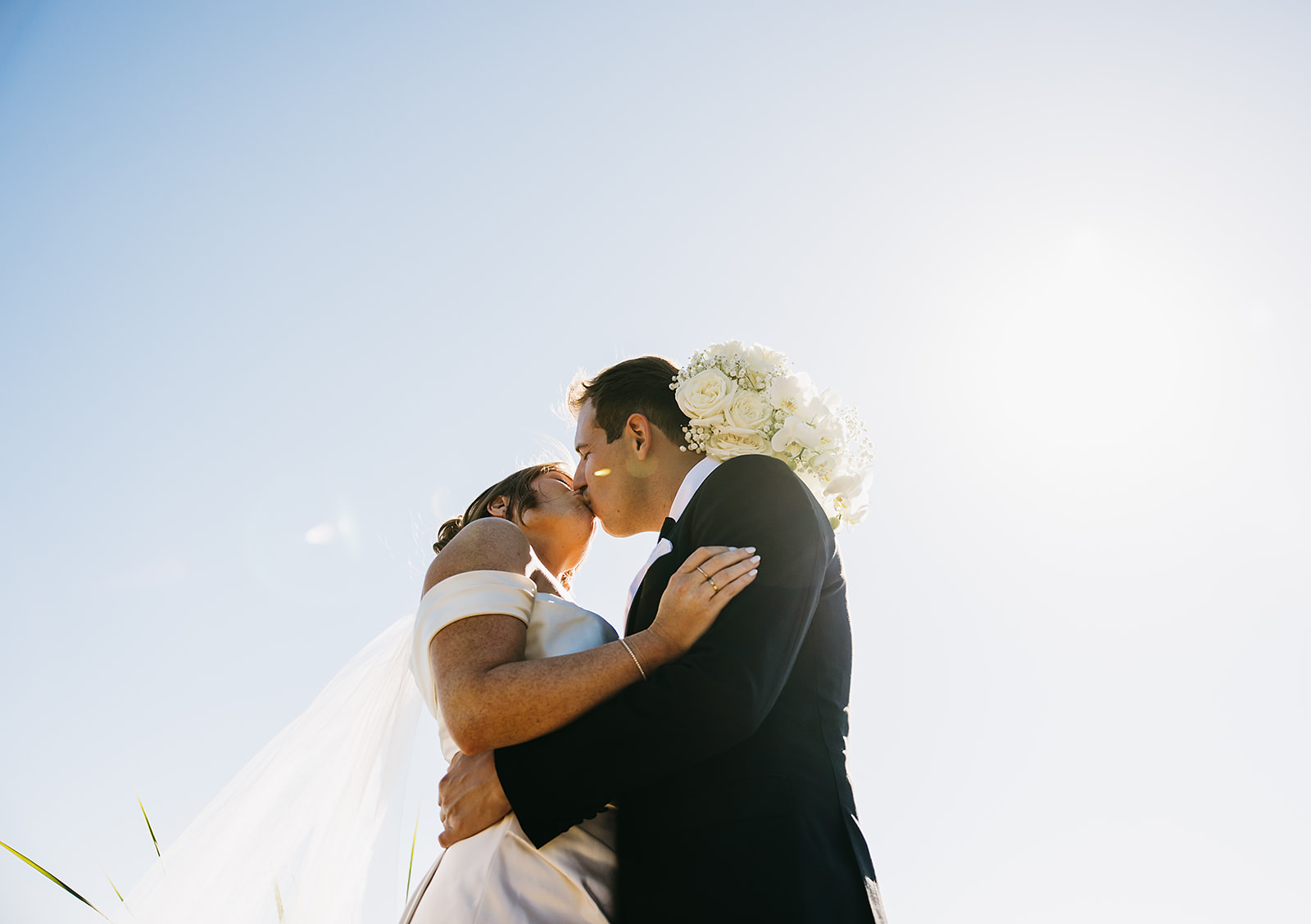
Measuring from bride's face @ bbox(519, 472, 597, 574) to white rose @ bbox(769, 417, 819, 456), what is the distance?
142cm

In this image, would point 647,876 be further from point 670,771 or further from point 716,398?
point 716,398

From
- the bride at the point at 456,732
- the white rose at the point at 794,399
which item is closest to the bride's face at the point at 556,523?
the bride at the point at 456,732

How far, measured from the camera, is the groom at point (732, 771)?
2395 millimetres

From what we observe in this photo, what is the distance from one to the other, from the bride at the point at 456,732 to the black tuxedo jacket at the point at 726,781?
0.51 ft

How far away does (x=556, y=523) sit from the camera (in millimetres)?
4738

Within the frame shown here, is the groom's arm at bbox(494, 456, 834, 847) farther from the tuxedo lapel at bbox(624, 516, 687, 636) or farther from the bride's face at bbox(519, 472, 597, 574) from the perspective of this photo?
the bride's face at bbox(519, 472, 597, 574)

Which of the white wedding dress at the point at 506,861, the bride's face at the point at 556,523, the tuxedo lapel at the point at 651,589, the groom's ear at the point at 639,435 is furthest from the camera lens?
the bride's face at the point at 556,523

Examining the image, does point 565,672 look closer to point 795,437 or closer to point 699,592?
point 699,592

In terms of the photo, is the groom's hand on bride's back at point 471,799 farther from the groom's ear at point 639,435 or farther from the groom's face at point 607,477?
the groom's ear at point 639,435

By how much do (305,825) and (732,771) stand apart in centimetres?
288

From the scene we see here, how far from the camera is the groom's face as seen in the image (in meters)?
4.43

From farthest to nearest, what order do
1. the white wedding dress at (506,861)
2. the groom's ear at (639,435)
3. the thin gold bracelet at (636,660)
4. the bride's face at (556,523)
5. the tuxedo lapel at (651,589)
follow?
the bride's face at (556,523) < the groom's ear at (639,435) < the tuxedo lapel at (651,589) < the thin gold bracelet at (636,660) < the white wedding dress at (506,861)

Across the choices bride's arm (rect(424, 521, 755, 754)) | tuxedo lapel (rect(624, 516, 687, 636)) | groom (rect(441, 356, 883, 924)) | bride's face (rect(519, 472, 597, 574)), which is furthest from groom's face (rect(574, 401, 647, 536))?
bride's arm (rect(424, 521, 755, 754))

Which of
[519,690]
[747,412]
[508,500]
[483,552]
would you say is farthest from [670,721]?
[508,500]
